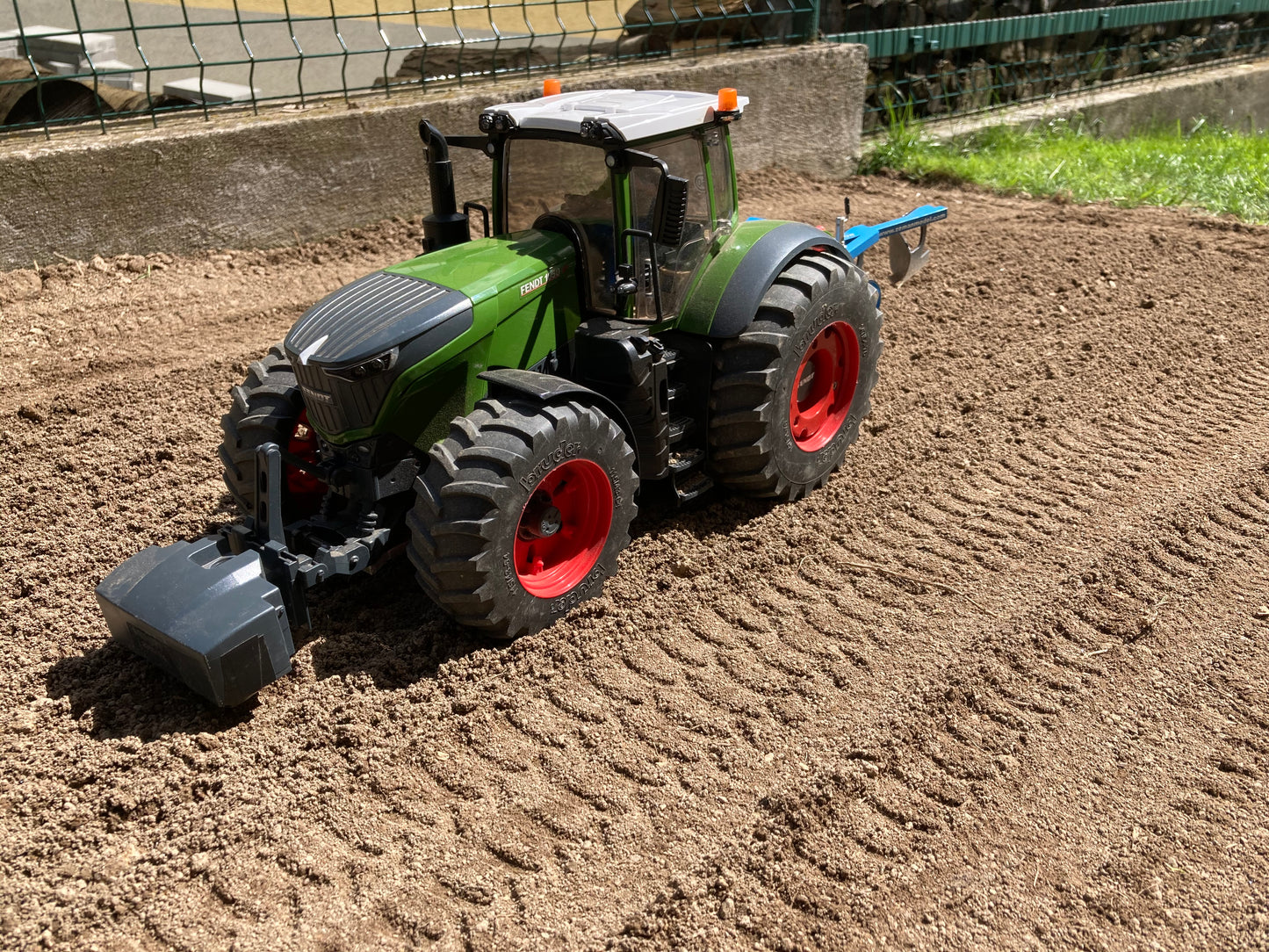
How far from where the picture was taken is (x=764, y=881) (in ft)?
9.25

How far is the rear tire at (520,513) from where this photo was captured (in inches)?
130

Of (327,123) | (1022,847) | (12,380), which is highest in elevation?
(327,123)

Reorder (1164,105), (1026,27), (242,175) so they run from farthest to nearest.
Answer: (1164,105) → (1026,27) → (242,175)

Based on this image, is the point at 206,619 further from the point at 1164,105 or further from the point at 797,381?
the point at 1164,105

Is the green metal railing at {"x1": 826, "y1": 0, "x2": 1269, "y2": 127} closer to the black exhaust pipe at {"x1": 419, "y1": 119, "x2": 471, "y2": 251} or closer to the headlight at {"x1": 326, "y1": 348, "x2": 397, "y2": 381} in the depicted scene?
the black exhaust pipe at {"x1": 419, "y1": 119, "x2": 471, "y2": 251}

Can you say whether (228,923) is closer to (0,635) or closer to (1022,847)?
(0,635)

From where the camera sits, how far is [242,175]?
21.1 ft

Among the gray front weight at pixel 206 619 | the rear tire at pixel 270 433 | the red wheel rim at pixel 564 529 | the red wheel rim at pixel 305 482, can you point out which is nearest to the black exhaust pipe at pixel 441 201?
the rear tire at pixel 270 433

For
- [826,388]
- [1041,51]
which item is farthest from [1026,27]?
[826,388]

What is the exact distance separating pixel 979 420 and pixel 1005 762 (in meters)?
2.49

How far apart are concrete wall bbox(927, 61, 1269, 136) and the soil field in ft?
20.3

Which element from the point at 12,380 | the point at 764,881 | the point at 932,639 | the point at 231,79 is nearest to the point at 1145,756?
the point at 932,639

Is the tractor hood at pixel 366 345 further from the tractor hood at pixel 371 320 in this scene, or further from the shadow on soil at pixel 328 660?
the shadow on soil at pixel 328 660

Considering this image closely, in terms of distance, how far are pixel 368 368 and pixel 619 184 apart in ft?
3.70
